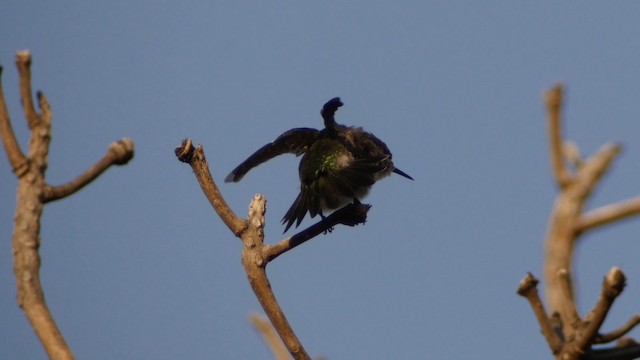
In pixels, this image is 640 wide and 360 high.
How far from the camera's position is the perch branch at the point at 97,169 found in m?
1.87

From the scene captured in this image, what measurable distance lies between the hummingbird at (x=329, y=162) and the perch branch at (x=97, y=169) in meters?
4.70

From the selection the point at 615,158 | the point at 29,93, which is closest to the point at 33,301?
the point at 29,93

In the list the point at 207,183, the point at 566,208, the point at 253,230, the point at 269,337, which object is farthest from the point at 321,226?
the point at 566,208

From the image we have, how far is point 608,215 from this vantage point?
1.03 metres

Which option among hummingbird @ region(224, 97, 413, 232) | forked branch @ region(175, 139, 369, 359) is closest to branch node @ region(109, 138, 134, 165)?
forked branch @ region(175, 139, 369, 359)

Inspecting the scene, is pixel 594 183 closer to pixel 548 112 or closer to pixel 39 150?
pixel 548 112

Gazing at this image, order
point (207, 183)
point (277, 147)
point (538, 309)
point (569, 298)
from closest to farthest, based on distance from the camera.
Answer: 1. point (569, 298)
2. point (538, 309)
3. point (207, 183)
4. point (277, 147)

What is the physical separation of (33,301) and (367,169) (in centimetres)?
595

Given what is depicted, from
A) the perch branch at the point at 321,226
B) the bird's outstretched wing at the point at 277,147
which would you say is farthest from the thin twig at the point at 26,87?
the bird's outstretched wing at the point at 277,147

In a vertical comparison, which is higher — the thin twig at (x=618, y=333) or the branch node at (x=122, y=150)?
the branch node at (x=122, y=150)

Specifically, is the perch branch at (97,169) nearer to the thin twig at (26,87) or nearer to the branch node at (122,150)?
the branch node at (122,150)

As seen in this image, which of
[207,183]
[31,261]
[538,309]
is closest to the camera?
[31,261]

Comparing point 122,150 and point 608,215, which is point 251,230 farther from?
point 608,215

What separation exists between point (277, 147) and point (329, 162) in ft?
3.28
